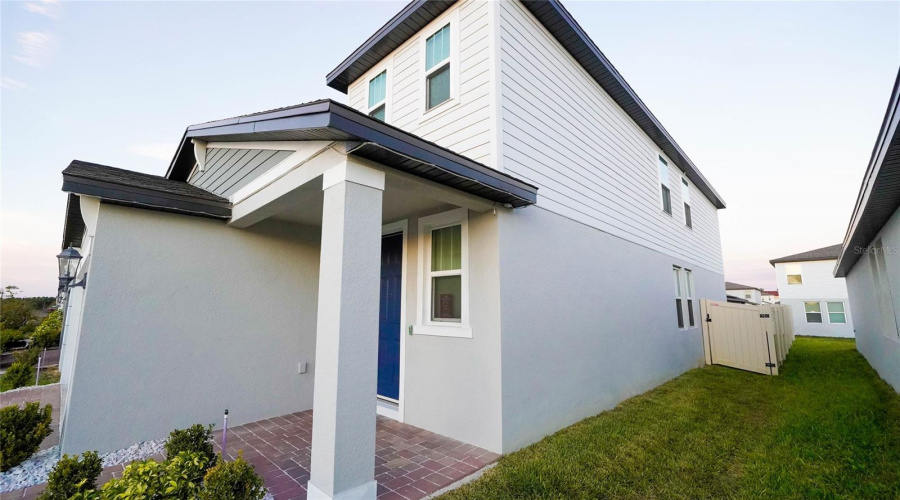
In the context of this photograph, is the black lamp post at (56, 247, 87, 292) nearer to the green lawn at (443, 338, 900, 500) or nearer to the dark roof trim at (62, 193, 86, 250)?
the dark roof trim at (62, 193, 86, 250)

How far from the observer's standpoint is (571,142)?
223 inches

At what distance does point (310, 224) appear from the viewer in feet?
17.4

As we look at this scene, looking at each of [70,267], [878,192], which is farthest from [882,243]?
[70,267]

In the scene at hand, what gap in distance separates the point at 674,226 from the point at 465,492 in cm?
879

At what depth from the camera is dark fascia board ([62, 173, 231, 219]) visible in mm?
3443

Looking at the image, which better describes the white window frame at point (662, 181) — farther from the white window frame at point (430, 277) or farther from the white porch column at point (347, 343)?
the white porch column at point (347, 343)

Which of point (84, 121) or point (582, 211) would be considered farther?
point (84, 121)

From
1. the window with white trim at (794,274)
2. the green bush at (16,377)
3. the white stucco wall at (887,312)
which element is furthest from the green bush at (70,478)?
the window with white trim at (794,274)

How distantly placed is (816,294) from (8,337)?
1423 inches

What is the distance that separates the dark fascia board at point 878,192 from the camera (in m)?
2.54

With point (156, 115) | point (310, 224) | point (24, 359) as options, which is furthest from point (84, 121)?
point (310, 224)

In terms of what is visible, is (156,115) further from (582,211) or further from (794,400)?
(794,400)

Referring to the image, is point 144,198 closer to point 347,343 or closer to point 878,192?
point 347,343

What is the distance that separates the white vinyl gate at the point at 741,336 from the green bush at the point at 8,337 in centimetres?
1968
